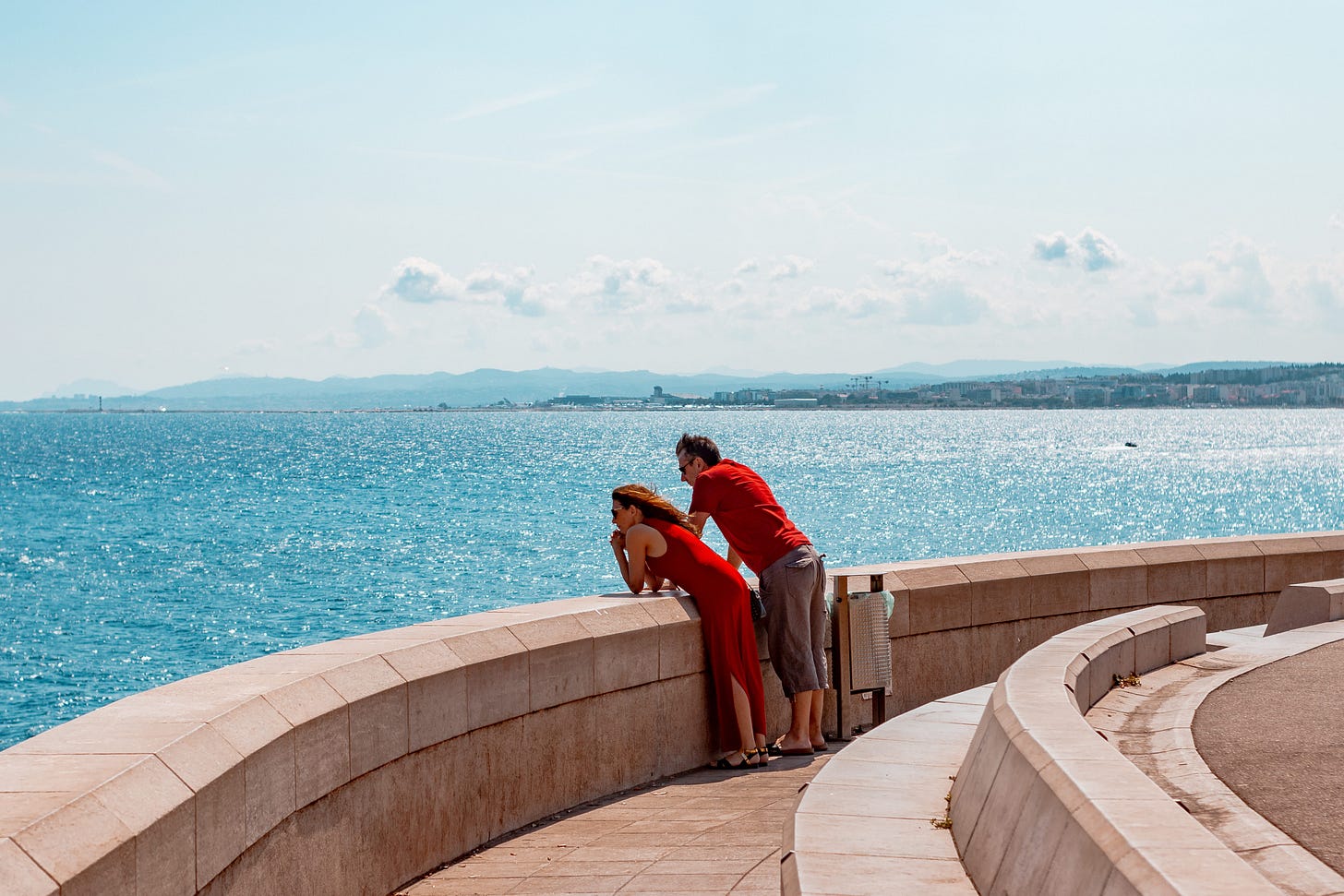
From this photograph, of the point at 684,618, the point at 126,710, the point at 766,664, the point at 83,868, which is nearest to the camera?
the point at 83,868

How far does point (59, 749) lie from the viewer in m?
3.93

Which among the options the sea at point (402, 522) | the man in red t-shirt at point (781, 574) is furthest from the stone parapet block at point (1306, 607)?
the sea at point (402, 522)

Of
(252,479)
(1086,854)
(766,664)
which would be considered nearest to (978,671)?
(766,664)

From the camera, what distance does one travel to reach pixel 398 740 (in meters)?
5.33

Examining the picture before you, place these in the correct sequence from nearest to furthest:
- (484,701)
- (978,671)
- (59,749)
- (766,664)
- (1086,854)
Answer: (1086,854), (59,749), (484,701), (766,664), (978,671)

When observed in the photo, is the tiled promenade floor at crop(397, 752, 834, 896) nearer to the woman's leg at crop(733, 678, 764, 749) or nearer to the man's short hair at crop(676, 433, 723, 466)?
the woman's leg at crop(733, 678, 764, 749)

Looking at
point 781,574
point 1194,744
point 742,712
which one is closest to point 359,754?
point 742,712

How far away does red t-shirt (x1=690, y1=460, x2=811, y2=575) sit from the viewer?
7688 mm

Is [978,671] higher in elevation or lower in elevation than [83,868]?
lower

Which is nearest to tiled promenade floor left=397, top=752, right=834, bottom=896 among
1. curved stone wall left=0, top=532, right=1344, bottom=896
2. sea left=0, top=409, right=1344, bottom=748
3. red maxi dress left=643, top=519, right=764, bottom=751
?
curved stone wall left=0, top=532, right=1344, bottom=896

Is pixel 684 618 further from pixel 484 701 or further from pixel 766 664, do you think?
pixel 484 701

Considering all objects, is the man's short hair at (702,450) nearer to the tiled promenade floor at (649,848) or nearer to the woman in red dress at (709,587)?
the woman in red dress at (709,587)

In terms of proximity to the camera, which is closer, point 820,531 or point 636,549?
point 636,549

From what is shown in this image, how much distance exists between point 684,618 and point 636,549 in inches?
16.8
